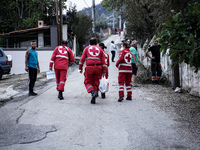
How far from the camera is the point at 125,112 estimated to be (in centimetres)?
667

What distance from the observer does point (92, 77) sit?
786cm

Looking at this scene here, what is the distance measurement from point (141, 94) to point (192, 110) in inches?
105

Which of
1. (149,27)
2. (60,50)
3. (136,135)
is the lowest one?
(136,135)

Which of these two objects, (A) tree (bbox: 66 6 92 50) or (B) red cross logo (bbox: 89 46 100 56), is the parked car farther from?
(A) tree (bbox: 66 6 92 50)

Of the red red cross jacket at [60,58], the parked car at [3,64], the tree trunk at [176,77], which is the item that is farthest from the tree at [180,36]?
the parked car at [3,64]

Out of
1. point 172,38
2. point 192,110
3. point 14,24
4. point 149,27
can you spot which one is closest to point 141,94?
point 192,110

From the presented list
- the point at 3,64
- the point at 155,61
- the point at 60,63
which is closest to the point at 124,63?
the point at 60,63

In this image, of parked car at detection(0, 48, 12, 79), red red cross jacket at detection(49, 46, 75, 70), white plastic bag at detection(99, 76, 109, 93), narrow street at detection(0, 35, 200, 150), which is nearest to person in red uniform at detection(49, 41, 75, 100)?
red red cross jacket at detection(49, 46, 75, 70)

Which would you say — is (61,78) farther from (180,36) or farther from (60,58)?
(180,36)

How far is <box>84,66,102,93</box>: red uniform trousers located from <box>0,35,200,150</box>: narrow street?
0.47 meters

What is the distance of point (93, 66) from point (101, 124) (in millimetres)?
2475

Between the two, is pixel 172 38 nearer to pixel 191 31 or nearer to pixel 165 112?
pixel 191 31

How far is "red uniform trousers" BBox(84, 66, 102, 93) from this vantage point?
771 centimetres

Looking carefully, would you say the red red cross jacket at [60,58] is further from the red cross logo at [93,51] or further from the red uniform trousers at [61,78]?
the red cross logo at [93,51]
